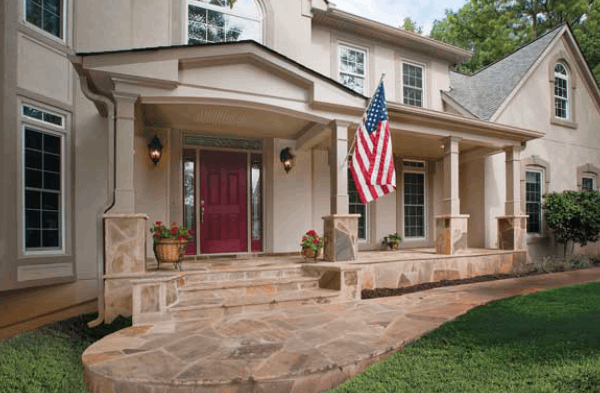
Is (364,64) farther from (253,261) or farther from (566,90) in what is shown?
(566,90)

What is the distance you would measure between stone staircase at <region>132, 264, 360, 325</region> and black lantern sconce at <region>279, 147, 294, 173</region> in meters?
2.59

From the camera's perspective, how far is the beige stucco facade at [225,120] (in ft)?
15.2

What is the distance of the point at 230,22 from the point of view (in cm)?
686

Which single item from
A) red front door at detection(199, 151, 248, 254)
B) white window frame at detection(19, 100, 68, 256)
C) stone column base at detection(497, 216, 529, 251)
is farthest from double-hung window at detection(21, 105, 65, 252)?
stone column base at detection(497, 216, 529, 251)

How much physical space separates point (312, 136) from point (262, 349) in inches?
172

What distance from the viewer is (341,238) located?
18.2 ft

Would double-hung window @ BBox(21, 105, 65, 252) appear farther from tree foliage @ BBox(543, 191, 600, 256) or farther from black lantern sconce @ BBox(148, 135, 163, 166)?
tree foliage @ BBox(543, 191, 600, 256)

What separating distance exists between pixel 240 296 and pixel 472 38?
20557 mm

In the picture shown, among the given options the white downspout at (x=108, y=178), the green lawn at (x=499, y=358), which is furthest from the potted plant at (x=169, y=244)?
the green lawn at (x=499, y=358)

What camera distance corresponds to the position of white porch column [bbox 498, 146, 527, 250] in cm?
786


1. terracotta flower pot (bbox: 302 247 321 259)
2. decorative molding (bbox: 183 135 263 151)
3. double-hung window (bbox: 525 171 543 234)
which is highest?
decorative molding (bbox: 183 135 263 151)

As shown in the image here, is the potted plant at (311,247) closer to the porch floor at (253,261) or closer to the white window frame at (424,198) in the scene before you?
the porch floor at (253,261)

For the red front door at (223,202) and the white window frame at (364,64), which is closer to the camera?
the red front door at (223,202)

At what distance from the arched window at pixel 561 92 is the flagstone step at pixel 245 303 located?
10.3m
